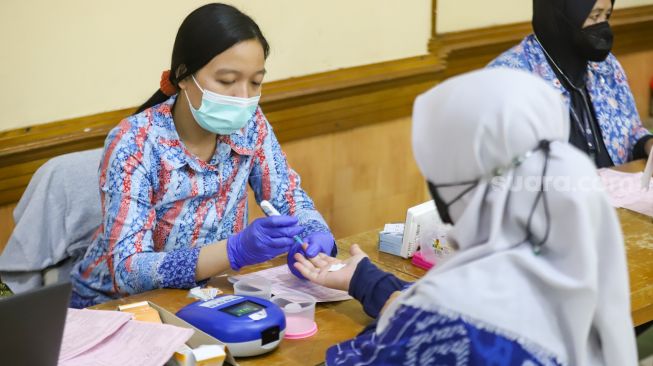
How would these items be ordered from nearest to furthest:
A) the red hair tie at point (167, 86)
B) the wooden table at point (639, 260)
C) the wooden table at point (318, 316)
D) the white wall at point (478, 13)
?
the wooden table at point (318, 316) → the wooden table at point (639, 260) → the red hair tie at point (167, 86) → the white wall at point (478, 13)

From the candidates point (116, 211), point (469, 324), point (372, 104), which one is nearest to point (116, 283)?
point (116, 211)

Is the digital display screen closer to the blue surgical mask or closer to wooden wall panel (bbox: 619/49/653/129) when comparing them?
the blue surgical mask

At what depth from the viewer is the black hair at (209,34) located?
A: 7.23 feet

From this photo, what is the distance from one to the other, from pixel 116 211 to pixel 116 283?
17 cm

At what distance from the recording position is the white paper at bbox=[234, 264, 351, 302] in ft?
6.57

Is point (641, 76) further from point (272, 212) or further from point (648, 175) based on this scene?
point (272, 212)

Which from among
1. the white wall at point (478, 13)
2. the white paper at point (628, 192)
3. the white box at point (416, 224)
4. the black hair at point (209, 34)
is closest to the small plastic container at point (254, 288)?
the white box at point (416, 224)

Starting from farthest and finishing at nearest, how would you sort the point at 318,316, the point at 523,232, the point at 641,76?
1. the point at 641,76
2. the point at 318,316
3. the point at 523,232

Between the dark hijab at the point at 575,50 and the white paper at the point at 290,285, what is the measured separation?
137 cm

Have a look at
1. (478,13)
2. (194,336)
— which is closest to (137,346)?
(194,336)

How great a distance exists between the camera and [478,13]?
4.16 m

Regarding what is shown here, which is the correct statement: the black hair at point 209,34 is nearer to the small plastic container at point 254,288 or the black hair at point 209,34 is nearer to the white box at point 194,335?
the small plastic container at point 254,288

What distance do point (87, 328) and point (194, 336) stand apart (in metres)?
0.21

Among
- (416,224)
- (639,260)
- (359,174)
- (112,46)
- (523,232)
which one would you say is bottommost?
(359,174)
